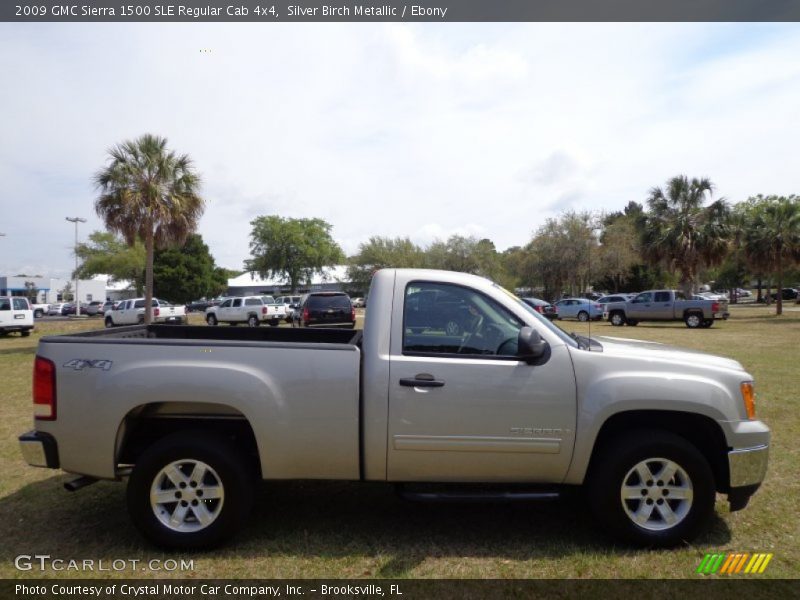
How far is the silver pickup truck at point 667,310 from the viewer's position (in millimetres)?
24938

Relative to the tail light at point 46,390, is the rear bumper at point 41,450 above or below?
below

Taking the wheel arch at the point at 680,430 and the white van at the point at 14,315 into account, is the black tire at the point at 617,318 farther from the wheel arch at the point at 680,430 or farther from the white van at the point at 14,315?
the white van at the point at 14,315

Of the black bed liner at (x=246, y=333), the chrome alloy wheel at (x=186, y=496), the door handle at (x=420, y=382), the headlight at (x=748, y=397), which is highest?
the black bed liner at (x=246, y=333)

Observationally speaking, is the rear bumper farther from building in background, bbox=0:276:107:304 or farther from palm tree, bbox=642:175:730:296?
building in background, bbox=0:276:107:304

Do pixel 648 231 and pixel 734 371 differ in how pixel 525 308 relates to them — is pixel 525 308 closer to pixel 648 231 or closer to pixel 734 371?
pixel 734 371

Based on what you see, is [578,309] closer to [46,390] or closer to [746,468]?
[746,468]

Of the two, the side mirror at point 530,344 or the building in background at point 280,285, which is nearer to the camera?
the side mirror at point 530,344

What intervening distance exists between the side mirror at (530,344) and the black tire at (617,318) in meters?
26.9

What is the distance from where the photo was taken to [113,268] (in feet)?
201

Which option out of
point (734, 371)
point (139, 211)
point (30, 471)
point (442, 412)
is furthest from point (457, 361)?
point (139, 211)

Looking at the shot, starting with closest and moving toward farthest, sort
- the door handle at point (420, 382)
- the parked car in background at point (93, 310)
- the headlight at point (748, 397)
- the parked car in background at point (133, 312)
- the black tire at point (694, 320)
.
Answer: the door handle at point (420, 382) < the headlight at point (748, 397) < the black tire at point (694, 320) < the parked car in background at point (133, 312) < the parked car in background at point (93, 310)

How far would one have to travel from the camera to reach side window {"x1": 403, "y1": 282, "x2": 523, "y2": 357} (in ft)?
12.5

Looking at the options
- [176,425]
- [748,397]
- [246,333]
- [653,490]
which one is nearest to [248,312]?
[246,333]

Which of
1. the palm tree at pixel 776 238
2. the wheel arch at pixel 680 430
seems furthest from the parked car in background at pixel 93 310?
the wheel arch at pixel 680 430
